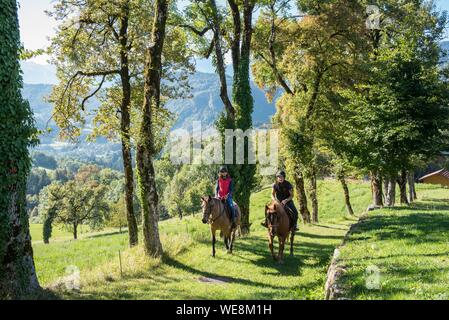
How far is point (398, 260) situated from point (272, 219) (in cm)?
580

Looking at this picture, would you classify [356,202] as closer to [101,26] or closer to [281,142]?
[281,142]

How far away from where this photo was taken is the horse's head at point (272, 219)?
15.4 m

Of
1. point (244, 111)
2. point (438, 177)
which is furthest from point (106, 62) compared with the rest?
point (438, 177)

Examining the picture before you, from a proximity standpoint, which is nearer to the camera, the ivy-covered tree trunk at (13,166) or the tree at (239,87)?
the ivy-covered tree trunk at (13,166)

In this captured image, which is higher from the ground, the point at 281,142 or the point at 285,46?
the point at 285,46

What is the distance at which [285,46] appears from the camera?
3144 centimetres

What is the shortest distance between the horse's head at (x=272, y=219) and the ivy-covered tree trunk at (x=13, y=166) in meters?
8.56

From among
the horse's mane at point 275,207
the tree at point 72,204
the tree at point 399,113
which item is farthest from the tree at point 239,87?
the tree at point 72,204

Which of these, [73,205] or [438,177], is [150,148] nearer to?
[73,205]

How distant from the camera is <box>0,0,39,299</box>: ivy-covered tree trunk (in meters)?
9.45

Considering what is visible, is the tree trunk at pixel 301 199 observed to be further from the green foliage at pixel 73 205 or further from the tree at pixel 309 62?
the green foliage at pixel 73 205

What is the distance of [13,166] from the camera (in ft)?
31.5
